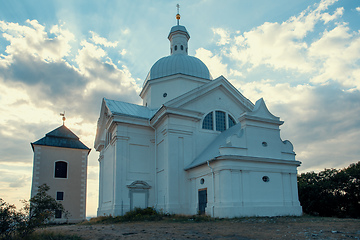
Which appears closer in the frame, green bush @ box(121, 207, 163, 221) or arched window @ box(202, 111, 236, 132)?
green bush @ box(121, 207, 163, 221)

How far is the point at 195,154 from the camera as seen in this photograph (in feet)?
76.9

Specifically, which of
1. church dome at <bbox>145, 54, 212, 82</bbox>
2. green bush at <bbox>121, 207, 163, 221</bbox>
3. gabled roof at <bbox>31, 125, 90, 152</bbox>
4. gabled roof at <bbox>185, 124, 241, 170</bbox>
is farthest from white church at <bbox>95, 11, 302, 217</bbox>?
gabled roof at <bbox>31, 125, 90, 152</bbox>

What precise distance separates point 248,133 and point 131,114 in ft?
31.8

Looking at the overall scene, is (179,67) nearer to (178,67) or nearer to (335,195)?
Result: (178,67)

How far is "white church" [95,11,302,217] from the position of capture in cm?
1953

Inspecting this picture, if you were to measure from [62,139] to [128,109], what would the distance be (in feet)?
38.0

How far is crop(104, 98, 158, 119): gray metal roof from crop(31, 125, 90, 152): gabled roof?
9.45 metres

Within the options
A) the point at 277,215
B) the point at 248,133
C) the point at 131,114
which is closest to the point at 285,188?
the point at 277,215

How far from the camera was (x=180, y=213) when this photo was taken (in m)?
21.7

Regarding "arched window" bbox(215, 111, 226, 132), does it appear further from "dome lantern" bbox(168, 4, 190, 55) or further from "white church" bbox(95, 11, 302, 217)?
"dome lantern" bbox(168, 4, 190, 55)

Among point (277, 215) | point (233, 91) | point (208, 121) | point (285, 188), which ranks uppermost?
point (233, 91)

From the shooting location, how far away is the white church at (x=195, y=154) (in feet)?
64.1

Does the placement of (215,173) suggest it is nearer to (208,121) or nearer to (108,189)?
(208,121)

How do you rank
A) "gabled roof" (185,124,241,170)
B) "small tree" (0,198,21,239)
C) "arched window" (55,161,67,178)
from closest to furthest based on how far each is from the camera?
"small tree" (0,198,21,239), "gabled roof" (185,124,241,170), "arched window" (55,161,67,178)
